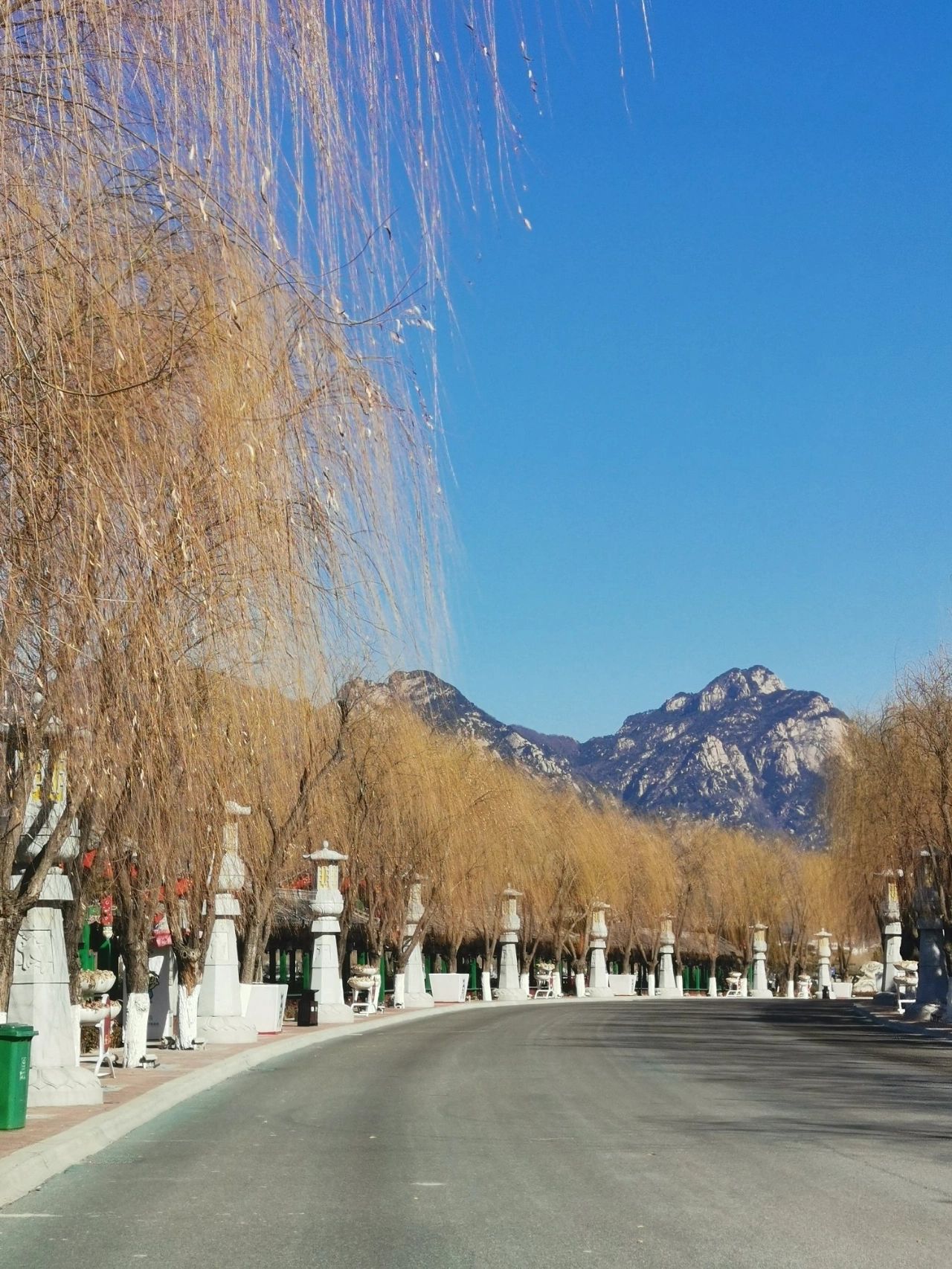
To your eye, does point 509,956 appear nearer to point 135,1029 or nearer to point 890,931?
point 890,931

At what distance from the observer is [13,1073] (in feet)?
44.2

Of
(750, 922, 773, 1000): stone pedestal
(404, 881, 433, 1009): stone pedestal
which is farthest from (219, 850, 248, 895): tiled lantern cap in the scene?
(750, 922, 773, 1000): stone pedestal

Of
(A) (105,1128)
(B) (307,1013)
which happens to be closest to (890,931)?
(B) (307,1013)

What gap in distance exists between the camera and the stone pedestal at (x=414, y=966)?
48600 millimetres

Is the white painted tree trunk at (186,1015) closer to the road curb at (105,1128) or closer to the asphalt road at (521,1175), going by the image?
the road curb at (105,1128)

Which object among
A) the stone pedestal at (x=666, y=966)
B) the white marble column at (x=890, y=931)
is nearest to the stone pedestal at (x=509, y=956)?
the white marble column at (x=890, y=931)

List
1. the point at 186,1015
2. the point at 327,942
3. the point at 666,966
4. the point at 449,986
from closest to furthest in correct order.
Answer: the point at 186,1015 < the point at 327,942 < the point at 449,986 < the point at 666,966

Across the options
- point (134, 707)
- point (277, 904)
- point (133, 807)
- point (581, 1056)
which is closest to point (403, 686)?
point (134, 707)

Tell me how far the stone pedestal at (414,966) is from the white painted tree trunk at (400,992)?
0.10 meters

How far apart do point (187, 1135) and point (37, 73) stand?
10664 mm

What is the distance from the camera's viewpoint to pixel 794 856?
10481cm

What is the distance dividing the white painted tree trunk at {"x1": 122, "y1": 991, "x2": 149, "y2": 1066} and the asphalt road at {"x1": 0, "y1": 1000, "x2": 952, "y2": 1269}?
1.85 m

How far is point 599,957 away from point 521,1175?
195ft

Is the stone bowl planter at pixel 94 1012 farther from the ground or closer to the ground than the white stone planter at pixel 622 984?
farther from the ground
